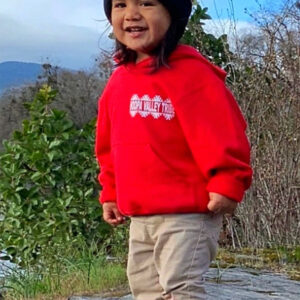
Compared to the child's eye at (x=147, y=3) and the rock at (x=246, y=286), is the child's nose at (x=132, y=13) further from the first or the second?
the rock at (x=246, y=286)

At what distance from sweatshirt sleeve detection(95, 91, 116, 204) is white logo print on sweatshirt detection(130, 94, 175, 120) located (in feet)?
1.08

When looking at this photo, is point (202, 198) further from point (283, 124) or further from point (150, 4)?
point (283, 124)

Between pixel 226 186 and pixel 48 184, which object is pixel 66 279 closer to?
pixel 48 184

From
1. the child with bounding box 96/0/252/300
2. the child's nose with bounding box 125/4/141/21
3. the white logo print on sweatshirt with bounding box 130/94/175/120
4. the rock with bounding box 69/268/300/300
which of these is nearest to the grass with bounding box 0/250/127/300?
the rock with bounding box 69/268/300/300

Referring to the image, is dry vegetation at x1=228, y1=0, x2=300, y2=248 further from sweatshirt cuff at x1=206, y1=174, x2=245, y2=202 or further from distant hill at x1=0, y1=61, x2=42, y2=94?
distant hill at x1=0, y1=61, x2=42, y2=94

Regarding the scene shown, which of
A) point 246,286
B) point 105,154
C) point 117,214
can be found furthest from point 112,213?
point 246,286

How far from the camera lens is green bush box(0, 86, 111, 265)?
20.4 feet

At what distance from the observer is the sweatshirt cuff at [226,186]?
2867 millimetres

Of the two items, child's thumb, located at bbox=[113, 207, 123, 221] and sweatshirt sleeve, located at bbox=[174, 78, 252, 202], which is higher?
sweatshirt sleeve, located at bbox=[174, 78, 252, 202]

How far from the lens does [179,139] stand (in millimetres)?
2980

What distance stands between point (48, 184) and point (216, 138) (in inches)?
142

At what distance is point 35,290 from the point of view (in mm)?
5188

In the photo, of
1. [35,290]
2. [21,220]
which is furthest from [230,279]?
[21,220]

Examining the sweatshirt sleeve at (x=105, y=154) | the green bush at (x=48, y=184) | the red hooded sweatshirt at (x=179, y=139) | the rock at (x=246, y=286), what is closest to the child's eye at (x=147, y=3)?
the red hooded sweatshirt at (x=179, y=139)
